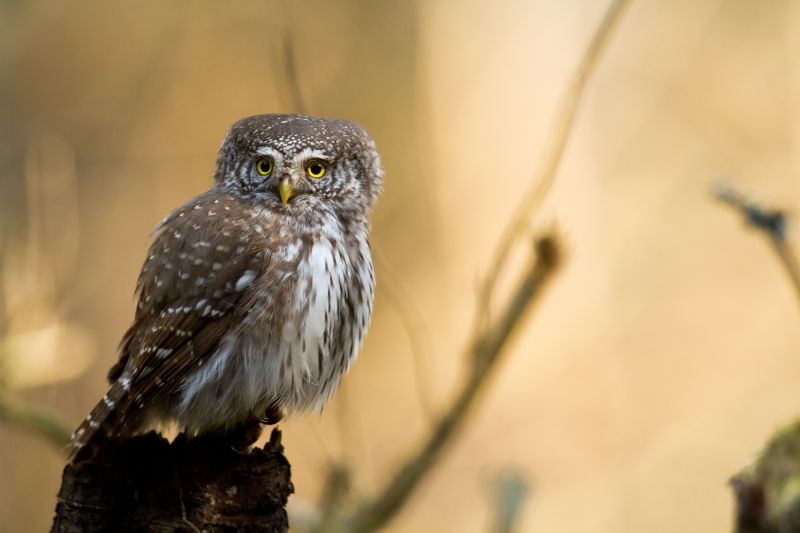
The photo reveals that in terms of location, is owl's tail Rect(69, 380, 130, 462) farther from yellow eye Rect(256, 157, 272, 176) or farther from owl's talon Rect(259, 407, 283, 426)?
yellow eye Rect(256, 157, 272, 176)

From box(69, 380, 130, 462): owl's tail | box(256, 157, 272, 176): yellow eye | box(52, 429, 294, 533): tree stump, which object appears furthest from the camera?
box(256, 157, 272, 176): yellow eye

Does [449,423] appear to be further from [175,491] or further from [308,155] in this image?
[175,491]

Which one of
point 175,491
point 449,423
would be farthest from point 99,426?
point 449,423

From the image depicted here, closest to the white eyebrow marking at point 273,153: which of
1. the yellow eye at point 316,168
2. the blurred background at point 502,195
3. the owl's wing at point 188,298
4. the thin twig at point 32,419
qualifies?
the yellow eye at point 316,168

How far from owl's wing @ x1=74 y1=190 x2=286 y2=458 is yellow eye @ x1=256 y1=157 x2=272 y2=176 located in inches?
9.3

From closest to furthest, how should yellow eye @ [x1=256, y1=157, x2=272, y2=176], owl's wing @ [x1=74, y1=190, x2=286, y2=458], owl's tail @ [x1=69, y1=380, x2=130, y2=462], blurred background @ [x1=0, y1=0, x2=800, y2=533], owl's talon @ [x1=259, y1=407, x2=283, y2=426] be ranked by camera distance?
owl's tail @ [x1=69, y1=380, x2=130, y2=462] → owl's wing @ [x1=74, y1=190, x2=286, y2=458] → owl's talon @ [x1=259, y1=407, x2=283, y2=426] → yellow eye @ [x1=256, y1=157, x2=272, y2=176] → blurred background @ [x1=0, y1=0, x2=800, y2=533]

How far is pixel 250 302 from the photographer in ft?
10.4

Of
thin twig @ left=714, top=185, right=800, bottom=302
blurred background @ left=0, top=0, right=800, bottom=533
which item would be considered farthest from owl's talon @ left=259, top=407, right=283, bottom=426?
blurred background @ left=0, top=0, right=800, bottom=533

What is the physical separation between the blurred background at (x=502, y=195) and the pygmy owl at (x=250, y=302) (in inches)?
142

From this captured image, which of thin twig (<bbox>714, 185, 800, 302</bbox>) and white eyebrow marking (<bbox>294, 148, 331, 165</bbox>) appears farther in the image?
white eyebrow marking (<bbox>294, 148, 331, 165</bbox>)

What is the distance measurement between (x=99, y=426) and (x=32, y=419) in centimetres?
123

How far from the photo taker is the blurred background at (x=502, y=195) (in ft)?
24.1

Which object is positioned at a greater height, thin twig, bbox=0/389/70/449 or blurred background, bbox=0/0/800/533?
blurred background, bbox=0/0/800/533

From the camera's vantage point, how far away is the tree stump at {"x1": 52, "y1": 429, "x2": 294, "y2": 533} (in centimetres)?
271
